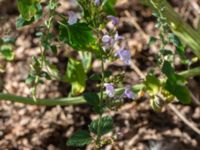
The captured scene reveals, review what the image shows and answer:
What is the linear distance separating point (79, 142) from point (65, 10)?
3.63 feet

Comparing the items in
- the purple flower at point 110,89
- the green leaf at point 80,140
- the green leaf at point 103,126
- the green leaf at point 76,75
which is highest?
the purple flower at point 110,89

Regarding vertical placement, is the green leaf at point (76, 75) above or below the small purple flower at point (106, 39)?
below

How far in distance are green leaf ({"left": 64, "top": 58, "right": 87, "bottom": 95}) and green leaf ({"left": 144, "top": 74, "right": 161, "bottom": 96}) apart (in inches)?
10.5

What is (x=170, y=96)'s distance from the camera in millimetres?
1836

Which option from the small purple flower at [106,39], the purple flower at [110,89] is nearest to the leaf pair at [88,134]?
the purple flower at [110,89]

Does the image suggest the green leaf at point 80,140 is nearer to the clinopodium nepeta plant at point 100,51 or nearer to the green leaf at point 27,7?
the clinopodium nepeta plant at point 100,51

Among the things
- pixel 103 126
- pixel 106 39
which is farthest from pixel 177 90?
pixel 106 39

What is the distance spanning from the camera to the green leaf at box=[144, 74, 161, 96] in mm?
1777

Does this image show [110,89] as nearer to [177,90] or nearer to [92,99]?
[92,99]

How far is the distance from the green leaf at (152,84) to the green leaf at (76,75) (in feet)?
0.87

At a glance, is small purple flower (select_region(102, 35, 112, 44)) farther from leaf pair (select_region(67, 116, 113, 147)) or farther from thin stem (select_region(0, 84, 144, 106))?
thin stem (select_region(0, 84, 144, 106))

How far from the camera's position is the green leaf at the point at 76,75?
1962 millimetres

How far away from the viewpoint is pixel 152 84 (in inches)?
70.1

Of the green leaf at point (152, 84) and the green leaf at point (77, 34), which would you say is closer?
the green leaf at point (77, 34)
